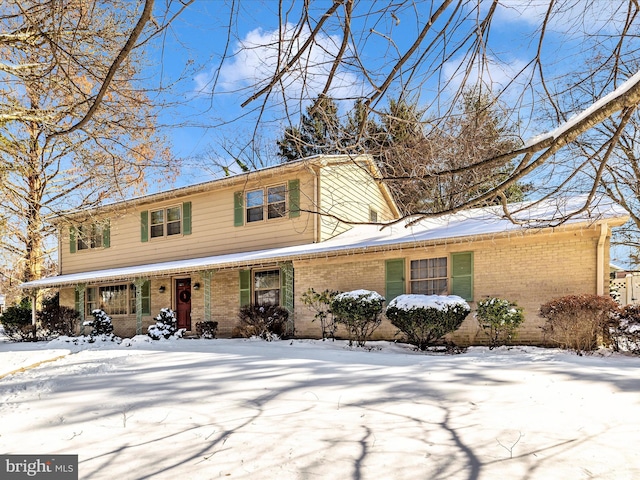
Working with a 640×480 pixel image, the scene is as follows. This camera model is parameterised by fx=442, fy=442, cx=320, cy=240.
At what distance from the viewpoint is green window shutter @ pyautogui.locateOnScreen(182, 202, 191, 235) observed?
1598cm

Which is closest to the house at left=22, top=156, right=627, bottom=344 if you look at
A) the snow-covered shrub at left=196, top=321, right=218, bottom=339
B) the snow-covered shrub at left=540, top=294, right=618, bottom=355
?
the snow-covered shrub at left=196, top=321, right=218, bottom=339

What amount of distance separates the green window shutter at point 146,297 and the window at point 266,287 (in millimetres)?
4884

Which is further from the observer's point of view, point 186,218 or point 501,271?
point 186,218

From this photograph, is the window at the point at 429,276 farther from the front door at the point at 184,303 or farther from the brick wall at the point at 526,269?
the front door at the point at 184,303

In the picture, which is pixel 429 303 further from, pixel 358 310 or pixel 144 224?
pixel 144 224

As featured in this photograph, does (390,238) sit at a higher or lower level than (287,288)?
higher

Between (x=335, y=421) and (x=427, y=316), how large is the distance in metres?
5.99

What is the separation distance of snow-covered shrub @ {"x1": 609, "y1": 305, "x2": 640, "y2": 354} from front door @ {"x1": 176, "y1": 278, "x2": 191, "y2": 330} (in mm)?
12969

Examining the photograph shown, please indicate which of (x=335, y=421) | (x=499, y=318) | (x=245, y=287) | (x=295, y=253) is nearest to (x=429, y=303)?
(x=499, y=318)

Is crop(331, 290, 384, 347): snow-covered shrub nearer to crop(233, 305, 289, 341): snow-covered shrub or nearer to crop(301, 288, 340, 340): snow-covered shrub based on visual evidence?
crop(301, 288, 340, 340): snow-covered shrub

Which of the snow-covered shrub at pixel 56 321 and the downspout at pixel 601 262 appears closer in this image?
the downspout at pixel 601 262

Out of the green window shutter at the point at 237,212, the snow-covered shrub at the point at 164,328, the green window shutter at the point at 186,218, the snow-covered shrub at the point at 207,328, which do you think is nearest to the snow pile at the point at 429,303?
the snow-covered shrub at the point at 207,328

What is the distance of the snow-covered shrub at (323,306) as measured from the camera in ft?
38.6

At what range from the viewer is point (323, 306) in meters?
12.5
